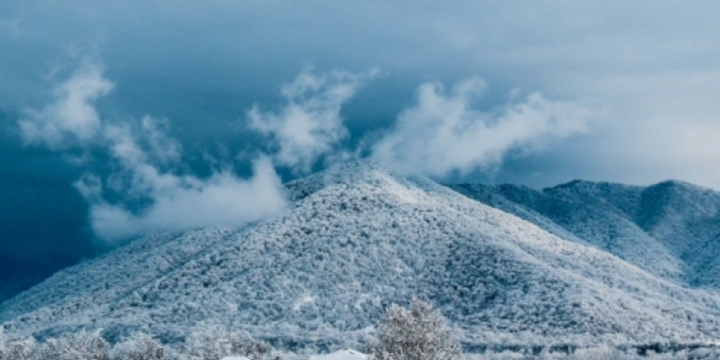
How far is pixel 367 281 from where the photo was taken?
89.3 metres

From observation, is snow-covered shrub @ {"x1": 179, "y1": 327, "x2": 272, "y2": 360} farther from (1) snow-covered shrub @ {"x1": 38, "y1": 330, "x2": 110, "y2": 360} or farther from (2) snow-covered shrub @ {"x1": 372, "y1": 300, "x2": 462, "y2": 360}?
(2) snow-covered shrub @ {"x1": 372, "y1": 300, "x2": 462, "y2": 360}

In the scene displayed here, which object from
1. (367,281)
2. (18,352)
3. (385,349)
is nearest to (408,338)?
(385,349)

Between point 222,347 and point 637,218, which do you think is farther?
point 637,218

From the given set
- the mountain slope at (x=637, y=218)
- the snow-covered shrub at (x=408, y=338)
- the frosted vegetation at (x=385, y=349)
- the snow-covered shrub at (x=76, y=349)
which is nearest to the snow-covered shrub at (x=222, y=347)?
the frosted vegetation at (x=385, y=349)

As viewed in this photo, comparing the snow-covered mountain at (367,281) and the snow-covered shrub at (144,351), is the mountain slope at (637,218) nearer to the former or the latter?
the snow-covered mountain at (367,281)

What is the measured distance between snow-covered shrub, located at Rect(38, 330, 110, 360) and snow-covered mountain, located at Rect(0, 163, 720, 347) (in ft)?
36.8

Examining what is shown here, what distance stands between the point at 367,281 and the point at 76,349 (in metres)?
36.2

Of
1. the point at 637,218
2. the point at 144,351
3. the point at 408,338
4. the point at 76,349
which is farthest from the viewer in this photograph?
the point at 637,218

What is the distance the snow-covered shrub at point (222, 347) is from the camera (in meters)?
57.4

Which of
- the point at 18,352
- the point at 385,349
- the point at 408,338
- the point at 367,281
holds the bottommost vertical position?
the point at 385,349

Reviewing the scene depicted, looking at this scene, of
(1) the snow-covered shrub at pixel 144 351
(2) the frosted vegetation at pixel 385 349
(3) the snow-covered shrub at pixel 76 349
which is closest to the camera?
(2) the frosted vegetation at pixel 385 349

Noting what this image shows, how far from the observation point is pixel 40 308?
102 meters

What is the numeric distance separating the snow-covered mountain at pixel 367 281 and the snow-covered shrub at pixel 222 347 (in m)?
9.75

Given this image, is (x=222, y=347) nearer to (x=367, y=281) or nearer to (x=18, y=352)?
(x=18, y=352)
